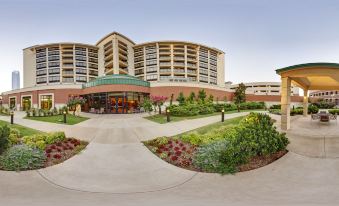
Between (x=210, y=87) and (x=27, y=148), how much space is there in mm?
39519

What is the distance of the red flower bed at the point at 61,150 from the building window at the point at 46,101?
Result: 116ft

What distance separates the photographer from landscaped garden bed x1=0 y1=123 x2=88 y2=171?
6949 millimetres

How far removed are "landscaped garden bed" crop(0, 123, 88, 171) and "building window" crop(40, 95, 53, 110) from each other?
35.1 metres

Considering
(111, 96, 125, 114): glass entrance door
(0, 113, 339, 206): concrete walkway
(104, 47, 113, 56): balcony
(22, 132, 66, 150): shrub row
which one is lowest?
(0, 113, 339, 206): concrete walkway

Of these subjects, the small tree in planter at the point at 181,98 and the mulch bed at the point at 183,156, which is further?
the small tree in planter at the point at 181,98

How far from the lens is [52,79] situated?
2608 inches

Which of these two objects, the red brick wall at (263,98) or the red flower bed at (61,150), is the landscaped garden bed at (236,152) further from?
the red brick wall at (263,98)

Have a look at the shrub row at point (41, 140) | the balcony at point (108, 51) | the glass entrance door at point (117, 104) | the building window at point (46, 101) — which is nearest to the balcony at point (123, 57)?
the balcony at point (108, 51)

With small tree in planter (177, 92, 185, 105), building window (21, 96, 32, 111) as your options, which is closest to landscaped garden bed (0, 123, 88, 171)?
small tree in planter (177, 92, 185, 105)

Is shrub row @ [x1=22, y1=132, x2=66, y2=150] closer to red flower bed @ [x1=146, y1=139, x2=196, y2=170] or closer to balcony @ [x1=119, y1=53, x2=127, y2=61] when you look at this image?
red flower bed @ [x1=146, y1=139, x2=196, y2=170]

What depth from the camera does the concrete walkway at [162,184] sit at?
16.9 ft

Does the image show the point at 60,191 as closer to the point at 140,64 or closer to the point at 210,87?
the point at 210,87

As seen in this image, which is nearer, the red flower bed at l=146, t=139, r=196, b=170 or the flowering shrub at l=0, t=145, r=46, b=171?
the flowering shrub at l=0, t=145, r=46, b=171

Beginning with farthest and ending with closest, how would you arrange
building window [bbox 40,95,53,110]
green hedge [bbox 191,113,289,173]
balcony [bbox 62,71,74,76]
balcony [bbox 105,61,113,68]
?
1. balcony [bbox 62,71,74,76]
2. balcony [bbox 105,61,113,68]
3. building window [bbox 40,95,53,110]
4. green hedge [bbox 191,113,289,173]
